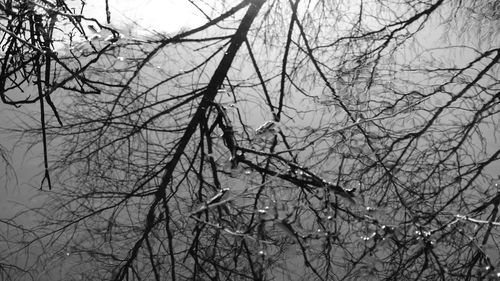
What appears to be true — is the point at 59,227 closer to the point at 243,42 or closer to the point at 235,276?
the point at 235,276

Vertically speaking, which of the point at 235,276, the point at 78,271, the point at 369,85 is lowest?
the point at 235,276

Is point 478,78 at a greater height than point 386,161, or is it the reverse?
point 478,78

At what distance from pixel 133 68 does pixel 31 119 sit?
0.74 m

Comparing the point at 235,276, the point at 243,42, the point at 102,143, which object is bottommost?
the point at 235,276

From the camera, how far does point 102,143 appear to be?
3004 millimetres

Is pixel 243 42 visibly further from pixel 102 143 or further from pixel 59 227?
pixel 59 227

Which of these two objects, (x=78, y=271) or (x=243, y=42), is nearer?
(x=78, y=271)

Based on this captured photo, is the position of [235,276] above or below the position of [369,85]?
below

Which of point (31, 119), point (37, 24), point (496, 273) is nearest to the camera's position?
point (496, 273)

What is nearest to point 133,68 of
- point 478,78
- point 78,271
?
point 78,271

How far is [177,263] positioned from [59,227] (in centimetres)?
73

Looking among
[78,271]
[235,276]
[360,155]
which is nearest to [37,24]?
[78,271]

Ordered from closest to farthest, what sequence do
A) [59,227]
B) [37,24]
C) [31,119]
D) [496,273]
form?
[496,273], [37,24], [59,227], [31,119]

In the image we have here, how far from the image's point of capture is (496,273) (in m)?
2.24
